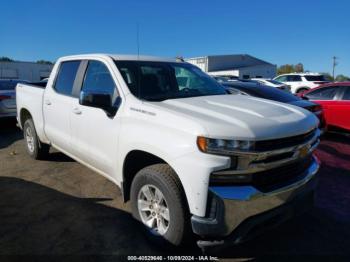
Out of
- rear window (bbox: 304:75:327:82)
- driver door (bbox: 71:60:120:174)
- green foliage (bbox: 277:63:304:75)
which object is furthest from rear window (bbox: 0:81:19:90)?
green foliage (bbox: 277:63:304:75)

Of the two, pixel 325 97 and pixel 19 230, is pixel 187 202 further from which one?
pixel 325 97

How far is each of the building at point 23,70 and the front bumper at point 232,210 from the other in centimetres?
3910

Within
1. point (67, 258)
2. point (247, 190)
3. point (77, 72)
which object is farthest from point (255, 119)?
point (77, 72)

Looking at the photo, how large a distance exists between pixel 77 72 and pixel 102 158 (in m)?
1.43

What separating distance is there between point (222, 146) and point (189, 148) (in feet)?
0.87

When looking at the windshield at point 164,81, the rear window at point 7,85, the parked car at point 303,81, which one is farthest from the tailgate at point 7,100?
the parked car at point 303,81

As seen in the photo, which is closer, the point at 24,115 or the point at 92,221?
the point at 92,221

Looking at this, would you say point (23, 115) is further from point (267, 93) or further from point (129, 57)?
point (267, 93)

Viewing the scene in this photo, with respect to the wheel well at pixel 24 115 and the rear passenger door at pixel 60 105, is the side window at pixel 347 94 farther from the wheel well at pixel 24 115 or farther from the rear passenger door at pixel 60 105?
the wheel well at pixel 24 115

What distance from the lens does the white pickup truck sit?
2521mm

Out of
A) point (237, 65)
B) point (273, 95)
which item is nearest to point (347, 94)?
point (273, 95)

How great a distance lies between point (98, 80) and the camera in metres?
3.97

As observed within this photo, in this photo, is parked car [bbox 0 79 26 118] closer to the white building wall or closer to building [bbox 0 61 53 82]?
building [bbox 0 61 53 82]

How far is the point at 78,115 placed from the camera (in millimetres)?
4074
